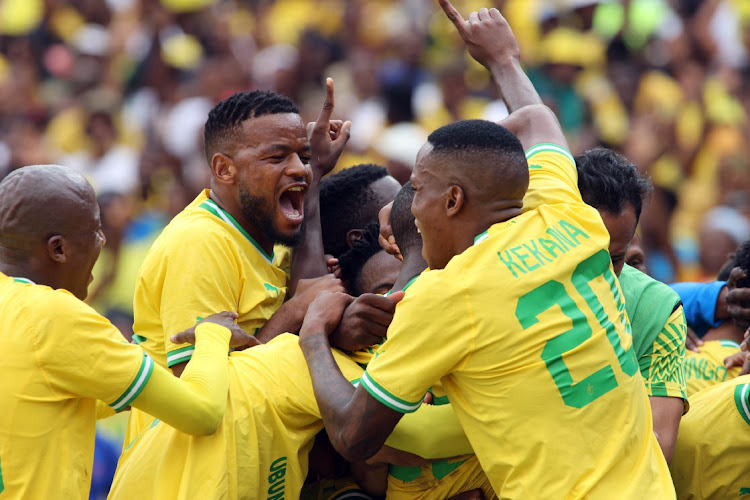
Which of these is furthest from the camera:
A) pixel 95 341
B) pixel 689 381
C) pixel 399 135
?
pixel 399 135

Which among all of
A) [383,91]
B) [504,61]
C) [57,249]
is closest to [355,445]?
[57,249]

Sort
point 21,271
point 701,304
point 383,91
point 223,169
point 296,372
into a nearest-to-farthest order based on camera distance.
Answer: point 21,271
point 296,372
point 223,169
point 701,304
point 383,91

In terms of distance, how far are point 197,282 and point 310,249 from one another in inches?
26.9

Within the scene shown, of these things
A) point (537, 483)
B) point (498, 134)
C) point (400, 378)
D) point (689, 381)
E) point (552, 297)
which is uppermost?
point (498, 134)

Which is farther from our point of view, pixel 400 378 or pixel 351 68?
pixel 351 68

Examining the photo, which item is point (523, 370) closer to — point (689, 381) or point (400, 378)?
point (400, 378)

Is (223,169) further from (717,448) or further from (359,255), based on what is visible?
(717,448)

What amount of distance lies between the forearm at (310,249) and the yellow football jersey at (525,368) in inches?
50.6

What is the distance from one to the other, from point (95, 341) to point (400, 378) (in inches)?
38.8

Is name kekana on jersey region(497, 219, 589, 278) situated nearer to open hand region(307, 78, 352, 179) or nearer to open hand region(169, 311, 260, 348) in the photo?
open hand region(169, 311, 260, 348)

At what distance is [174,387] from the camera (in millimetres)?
3320

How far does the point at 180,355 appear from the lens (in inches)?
154

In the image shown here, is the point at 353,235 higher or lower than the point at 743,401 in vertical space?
higher

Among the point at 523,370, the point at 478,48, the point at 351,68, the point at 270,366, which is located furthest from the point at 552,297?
the point at 351,68
